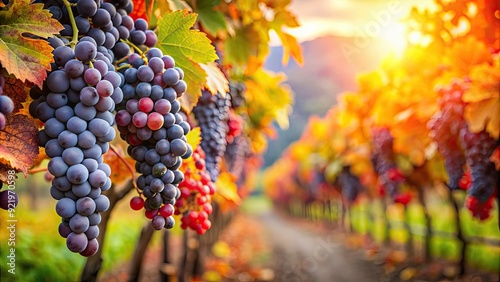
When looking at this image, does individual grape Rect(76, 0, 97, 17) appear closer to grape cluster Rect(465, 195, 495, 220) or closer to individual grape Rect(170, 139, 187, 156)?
individual grape Rect(170, 139, 187, 156)

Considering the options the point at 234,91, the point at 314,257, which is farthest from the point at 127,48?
the point at 314,257

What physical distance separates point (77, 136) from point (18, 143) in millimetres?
141

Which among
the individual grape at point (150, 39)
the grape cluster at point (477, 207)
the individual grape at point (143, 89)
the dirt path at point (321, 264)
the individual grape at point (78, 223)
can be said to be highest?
the individual grape at point (150, 39)

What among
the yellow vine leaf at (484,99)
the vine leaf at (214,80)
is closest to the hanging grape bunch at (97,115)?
the vine leaf at (214,80)

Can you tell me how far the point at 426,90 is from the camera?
3.79 m

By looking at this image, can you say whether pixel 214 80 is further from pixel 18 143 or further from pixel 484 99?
pixel 484 99

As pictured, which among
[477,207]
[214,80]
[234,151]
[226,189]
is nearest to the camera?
[214,80]

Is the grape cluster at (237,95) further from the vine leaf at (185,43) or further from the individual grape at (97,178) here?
the individual grape at (97,178)

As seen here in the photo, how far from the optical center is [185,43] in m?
1.41

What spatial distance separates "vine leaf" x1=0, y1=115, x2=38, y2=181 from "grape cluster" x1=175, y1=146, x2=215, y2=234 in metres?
0.70

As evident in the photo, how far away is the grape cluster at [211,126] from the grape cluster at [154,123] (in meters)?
0.79

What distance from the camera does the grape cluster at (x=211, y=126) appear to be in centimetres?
207

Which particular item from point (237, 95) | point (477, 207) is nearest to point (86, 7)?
point (237, 95)

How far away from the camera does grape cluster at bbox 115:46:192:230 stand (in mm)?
1184
